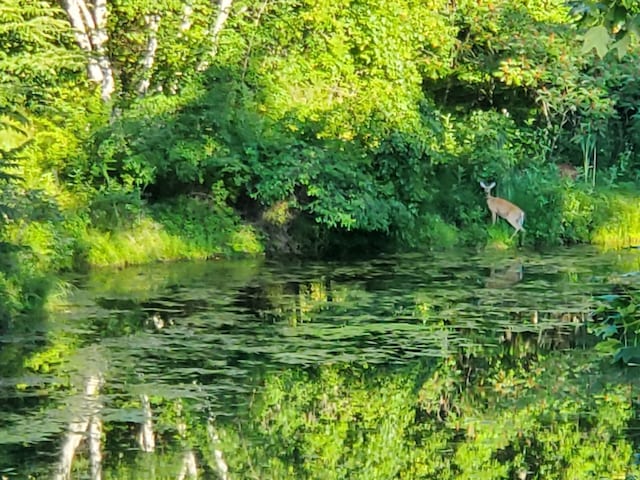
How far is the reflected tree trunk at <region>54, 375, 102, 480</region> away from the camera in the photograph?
21.6ft

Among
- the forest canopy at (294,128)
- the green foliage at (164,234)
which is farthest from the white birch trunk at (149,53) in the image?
the green foliage at (164,234)

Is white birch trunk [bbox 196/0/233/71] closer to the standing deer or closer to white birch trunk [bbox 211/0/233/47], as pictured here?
white birch trunk [bbox 211/0/233/47]

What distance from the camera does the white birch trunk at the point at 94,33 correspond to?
623 inches

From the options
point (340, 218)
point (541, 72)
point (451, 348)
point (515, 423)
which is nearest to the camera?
point (515, 423)

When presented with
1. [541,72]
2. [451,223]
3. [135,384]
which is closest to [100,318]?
[135,384]

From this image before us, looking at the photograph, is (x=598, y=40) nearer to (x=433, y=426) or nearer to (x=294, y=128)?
(x=433, y=426)

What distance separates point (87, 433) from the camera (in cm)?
730

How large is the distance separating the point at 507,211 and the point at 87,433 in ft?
33.6

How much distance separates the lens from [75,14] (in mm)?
15820

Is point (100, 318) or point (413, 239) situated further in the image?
point (413, 239)

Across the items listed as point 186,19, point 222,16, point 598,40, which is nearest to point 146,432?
point 598,40

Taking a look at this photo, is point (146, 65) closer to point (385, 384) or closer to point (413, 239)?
point (413, 239)

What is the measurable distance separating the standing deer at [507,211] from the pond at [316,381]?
117 inches

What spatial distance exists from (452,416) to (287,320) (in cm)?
338
